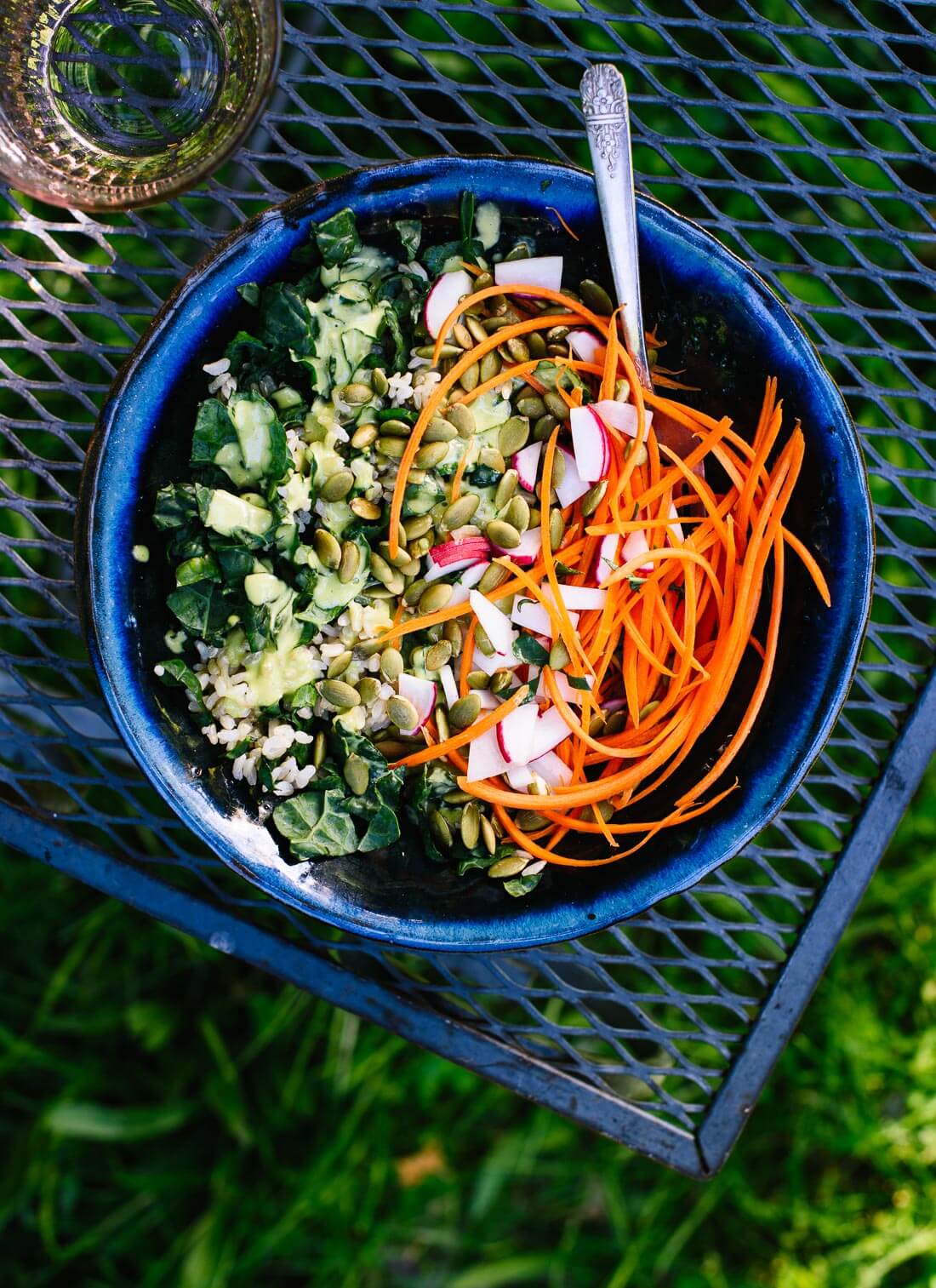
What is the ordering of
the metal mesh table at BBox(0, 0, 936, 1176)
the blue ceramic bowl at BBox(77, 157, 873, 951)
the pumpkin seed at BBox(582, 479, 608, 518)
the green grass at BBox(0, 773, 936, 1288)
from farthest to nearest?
the green grass at BBox(0, 773, 936, 1288), the metal mesh table at BBox(0, 0, 936, 1176), the pumpkin seed at BBox(582, 479, 608, 518), the blue ceramic bowl at BBox(77, 157, 873, 951)

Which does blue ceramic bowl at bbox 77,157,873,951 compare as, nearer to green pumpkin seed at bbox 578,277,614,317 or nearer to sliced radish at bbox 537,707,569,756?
green pumpkin seed at bbox 578,277,614,317

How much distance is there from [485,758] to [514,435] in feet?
1.55

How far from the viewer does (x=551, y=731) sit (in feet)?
5.15

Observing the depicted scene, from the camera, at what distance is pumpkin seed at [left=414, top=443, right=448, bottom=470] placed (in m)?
1.53

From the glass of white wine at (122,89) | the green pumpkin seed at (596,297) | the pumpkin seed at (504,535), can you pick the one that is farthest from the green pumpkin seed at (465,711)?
the glass of white wine at (122,89)

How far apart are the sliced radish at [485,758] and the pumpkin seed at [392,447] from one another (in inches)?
16.3

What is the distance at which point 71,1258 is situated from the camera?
2475 mm

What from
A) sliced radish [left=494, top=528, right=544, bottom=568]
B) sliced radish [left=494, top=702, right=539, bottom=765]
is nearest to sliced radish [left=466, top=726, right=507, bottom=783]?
sliced radish [left=494, top=702, right=539, bottom=765]

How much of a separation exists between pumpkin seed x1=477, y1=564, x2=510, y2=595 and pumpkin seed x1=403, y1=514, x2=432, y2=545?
0.11m

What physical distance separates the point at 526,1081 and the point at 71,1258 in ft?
4.57

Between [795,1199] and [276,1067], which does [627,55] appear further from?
[795,1199]

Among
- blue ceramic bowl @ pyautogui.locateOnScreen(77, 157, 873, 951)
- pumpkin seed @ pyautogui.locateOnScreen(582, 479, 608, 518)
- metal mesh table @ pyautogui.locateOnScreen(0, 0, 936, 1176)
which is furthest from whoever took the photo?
metal mesh table @ pyautogui.locateOnScreen(0, 0, 936, 1176)

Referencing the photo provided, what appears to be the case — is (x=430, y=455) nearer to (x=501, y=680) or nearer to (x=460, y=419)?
(x=460, y=419)

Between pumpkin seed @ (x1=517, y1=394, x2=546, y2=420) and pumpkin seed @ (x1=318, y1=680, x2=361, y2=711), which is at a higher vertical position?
pumpkin seed @ (x1=517, y1=394, x2=546, y2=420)
